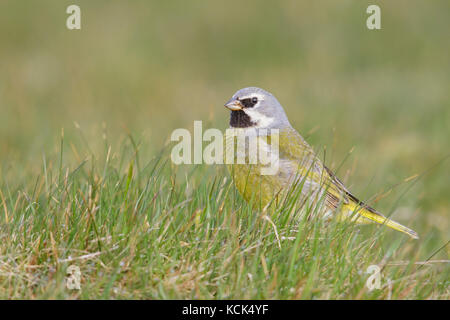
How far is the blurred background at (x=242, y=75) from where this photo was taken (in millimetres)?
9187

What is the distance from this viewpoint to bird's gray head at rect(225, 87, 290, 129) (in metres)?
5.57

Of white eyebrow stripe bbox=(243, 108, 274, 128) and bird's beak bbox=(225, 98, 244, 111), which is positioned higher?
bird's beak bbox=(225, 98, 244, 111)

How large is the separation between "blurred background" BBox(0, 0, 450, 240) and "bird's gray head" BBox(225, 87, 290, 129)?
2504 millimetres

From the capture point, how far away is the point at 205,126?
7.32m

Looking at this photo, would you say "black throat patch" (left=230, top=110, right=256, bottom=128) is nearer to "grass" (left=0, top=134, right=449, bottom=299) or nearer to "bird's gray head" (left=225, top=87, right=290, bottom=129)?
"bird's gray head" (left=225, top=87, right=290, bottom=129)

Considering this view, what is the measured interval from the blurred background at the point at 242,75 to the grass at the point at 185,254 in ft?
11.5

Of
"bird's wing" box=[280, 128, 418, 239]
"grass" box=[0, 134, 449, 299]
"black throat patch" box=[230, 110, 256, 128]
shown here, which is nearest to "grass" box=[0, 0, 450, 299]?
"grass" box=[0, 134, 449, 299]

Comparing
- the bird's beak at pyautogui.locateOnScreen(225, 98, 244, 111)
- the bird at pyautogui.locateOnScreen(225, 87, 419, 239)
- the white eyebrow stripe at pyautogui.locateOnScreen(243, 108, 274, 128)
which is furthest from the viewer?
the white eyebrow stripe at pyautogui.locateOnScreen(243, 108, 274, 128)

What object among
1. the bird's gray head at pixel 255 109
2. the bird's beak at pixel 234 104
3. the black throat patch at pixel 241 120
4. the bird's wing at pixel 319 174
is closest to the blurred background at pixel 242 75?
the bird's wing at pixel 319 174

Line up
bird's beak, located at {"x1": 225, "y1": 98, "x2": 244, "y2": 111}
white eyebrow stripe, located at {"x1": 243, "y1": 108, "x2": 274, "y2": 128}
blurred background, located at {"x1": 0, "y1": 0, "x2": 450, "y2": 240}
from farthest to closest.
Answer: blurred background, located at {"x1": 0, "y1": 0, "x2": 450, "y2": 240} < white eyebrow stripe, located at {"x1": 243, "y1": 108, "x2": 274, "y2": 128} < bird's beak, located at {"x1": 225, "y1": 98, "x2": 244, "y2": 111}

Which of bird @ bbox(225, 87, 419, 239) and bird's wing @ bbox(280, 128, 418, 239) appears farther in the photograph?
bird's wing @ bbox(280, 128, 418, 239)

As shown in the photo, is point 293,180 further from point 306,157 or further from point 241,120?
point 241,120

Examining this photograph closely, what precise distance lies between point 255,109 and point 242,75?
8400mm

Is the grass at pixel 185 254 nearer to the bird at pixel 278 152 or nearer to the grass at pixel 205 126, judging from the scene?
the grass at pixel 205 126
